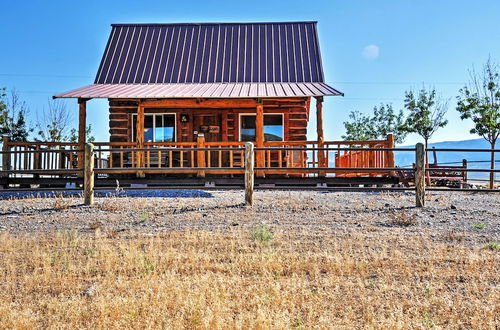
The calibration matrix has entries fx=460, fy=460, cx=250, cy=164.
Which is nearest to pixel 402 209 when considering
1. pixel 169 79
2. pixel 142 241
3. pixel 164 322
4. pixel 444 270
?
pixel 444 270

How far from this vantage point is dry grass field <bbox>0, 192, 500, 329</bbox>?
146 inches

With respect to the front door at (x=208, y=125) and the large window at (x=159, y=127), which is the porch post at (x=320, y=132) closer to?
the front door at (x=208, y=125)

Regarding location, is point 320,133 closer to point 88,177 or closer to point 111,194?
point 111,194

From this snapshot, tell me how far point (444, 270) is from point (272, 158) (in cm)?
1247

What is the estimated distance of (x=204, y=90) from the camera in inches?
631

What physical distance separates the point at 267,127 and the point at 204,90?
307cm

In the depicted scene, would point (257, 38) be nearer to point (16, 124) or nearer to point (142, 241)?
point (142, 241)

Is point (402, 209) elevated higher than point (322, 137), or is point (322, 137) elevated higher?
point (322, 137)

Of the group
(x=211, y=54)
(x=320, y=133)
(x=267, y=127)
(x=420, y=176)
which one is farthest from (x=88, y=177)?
(x=211, y=54)

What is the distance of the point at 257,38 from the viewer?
20.9m

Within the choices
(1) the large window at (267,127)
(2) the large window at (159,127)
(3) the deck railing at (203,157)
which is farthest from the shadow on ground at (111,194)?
(1) the large window at (267,127)

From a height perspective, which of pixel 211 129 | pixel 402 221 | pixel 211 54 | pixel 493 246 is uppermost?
pixel 211 54

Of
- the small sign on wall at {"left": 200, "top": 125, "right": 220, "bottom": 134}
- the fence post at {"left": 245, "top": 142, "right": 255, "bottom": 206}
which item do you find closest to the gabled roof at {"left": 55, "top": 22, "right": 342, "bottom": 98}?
the small sign on wall at {"left": 200, "top": 125, "right": 220, "bottom": 134}

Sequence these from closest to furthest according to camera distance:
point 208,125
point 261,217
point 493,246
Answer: point 493,246
point 261,217
point 208,125
